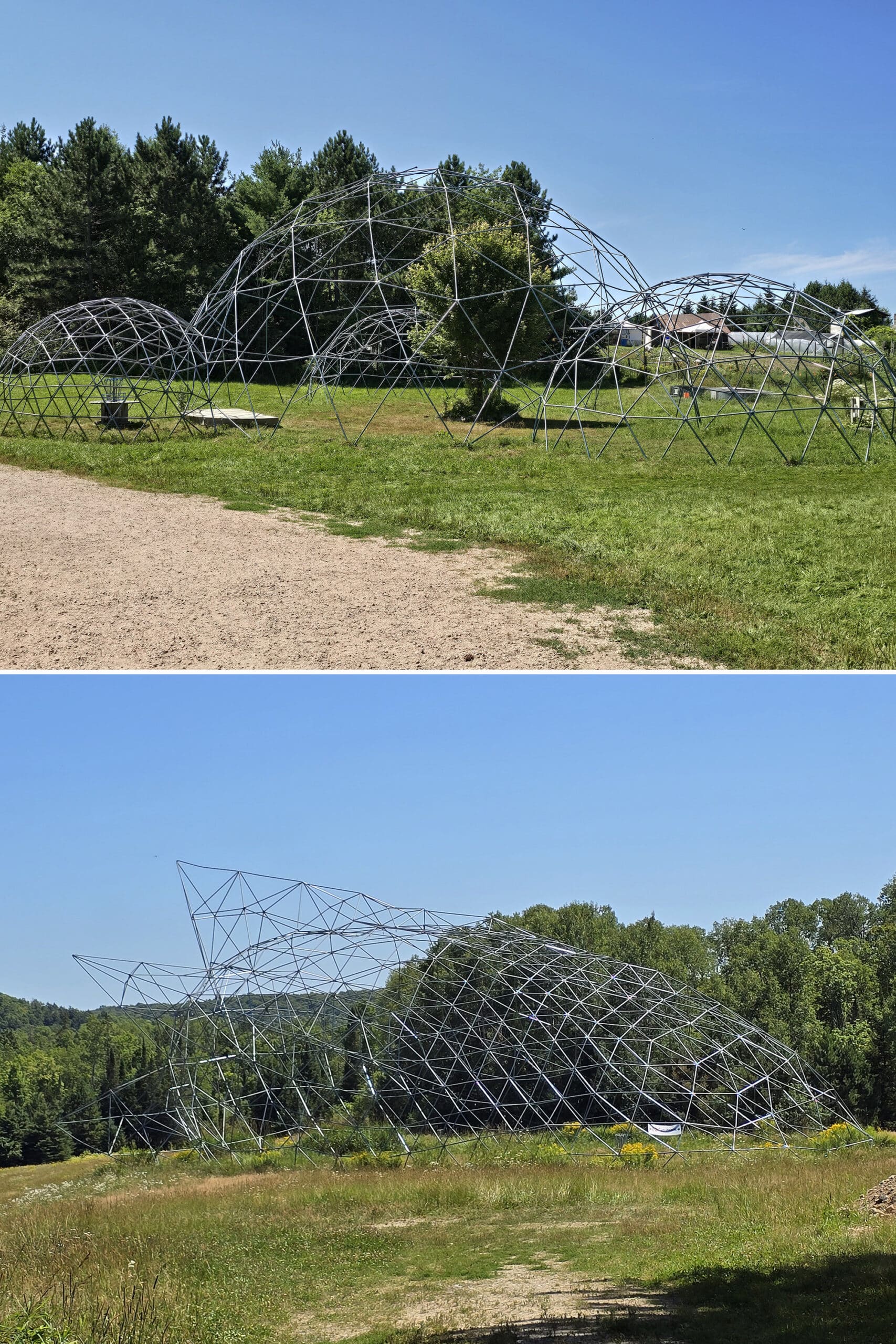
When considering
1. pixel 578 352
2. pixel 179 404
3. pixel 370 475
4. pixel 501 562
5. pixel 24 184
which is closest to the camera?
pixel 501 562

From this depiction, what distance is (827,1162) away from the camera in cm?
1958

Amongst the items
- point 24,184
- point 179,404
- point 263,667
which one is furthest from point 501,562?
point 24,184

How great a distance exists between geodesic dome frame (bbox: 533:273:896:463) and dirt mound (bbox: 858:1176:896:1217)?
57.3 feet

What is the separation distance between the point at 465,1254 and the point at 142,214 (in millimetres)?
63832

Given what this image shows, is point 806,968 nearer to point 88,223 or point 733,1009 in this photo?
point 733,1009

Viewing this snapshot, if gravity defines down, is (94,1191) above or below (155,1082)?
above

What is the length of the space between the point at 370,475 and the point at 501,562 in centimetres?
846

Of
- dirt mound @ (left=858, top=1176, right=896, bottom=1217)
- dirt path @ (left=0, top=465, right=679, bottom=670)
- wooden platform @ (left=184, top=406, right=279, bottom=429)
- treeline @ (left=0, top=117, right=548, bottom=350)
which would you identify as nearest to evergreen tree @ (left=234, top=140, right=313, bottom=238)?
treeline @ (left=0, top=117, right=548, bottom=350)

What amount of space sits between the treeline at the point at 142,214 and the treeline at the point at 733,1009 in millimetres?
41363

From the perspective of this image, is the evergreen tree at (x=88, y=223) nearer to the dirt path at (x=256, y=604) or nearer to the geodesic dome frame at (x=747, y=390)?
the geodesic dome frame at (x=747, y=390)

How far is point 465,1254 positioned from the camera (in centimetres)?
1350

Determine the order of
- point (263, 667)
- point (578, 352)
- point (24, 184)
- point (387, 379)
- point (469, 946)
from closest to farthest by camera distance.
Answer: point (263, 667) → point (469, 946) → point (578, 352) → point (387, 379) → point (24, 184)

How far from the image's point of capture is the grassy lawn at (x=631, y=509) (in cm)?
1446

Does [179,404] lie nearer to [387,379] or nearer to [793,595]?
[387,379]
